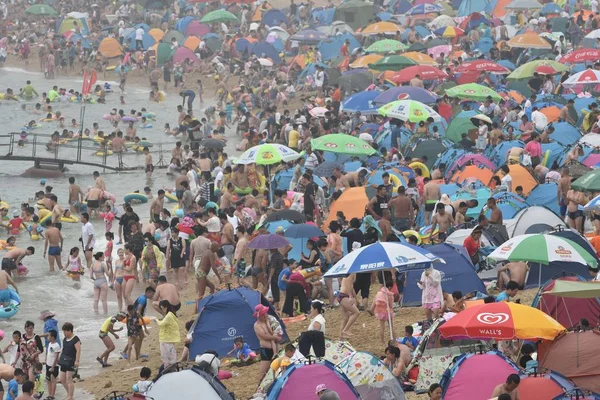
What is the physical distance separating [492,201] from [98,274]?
267 inches

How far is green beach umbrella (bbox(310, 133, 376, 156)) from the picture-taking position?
23.6 m

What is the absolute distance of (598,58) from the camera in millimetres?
30000

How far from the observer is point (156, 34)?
48844mm

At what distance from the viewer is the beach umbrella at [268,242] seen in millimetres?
18300

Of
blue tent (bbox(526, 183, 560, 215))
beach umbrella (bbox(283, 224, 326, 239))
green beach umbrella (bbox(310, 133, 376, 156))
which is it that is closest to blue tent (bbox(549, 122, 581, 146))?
blue tent (bbox(526, 183, 560, 215))

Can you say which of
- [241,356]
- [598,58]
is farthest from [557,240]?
[598,58]

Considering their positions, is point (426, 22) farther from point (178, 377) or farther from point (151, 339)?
point (178, 377)

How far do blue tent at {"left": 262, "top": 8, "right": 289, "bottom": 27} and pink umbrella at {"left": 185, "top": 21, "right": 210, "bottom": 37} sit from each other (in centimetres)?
235

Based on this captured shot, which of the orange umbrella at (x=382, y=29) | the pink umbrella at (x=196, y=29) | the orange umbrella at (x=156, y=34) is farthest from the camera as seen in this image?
the orange umbrella at (x=156, y=34)

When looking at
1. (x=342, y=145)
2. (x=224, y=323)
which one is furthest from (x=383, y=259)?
(x=342, y=145)

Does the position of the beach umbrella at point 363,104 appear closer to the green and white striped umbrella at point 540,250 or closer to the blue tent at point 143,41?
the green and white striped umbrella at point 540,250

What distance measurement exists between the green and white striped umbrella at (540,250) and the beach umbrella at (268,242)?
368 cm

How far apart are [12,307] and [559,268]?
9.26 m

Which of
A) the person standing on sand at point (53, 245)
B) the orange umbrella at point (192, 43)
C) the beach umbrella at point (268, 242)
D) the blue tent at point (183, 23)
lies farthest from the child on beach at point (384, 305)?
the blue tent at point (183, 23)
